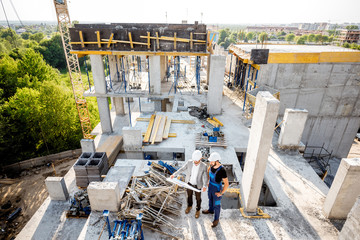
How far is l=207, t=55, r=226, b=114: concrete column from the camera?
13.5 meters

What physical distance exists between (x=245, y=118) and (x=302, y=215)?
8.06 m

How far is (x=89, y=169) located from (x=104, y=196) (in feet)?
7.07

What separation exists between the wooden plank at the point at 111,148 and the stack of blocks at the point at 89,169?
223cm

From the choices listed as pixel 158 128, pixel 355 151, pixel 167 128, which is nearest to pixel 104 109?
pixel 158 128

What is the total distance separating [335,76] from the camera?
1564 centimetres

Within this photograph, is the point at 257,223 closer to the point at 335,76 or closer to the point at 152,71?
the point at 152,71

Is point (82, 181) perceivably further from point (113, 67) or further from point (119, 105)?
point (113, 67)

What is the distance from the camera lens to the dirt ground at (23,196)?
1388 cm

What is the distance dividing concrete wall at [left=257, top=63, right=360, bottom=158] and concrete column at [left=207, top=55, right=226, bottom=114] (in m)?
3.63

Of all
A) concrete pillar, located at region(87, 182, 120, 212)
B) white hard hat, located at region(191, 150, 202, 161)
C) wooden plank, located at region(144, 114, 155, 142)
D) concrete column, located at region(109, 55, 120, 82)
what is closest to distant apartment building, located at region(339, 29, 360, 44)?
concrete column, located at region(109, 55, 120, 82)

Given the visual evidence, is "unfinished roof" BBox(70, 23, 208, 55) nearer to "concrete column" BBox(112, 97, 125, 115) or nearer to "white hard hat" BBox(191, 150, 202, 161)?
"concrete column" BBox(112, 97, 125, 115)

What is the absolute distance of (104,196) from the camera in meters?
6.84

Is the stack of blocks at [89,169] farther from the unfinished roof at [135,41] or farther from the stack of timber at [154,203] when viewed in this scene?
the unfinished roof at [135,41]

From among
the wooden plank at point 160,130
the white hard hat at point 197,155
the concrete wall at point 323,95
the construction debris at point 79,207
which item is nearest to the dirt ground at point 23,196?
the construction debris at point 79,207
